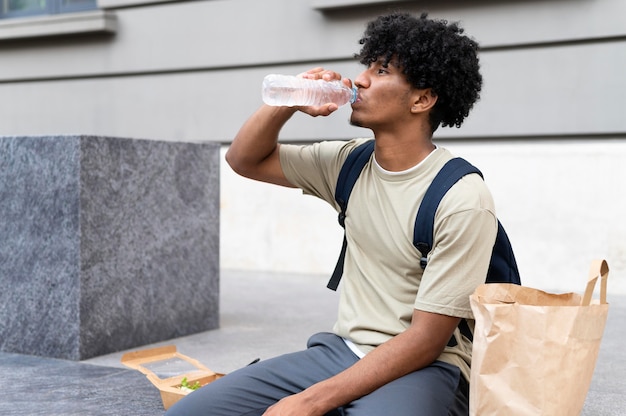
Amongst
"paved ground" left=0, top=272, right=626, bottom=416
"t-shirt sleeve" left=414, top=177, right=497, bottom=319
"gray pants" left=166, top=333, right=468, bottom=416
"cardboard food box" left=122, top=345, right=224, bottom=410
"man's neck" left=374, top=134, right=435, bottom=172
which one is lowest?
"paved ground" left=0, top=272, right=626, bottom=416

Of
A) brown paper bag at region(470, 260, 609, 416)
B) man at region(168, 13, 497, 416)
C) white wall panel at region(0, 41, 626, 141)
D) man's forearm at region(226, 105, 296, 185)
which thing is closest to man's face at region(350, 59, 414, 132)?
man at region(168, 13, 497, 416)

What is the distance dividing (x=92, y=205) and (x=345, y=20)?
11.8ft

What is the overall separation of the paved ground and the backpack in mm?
1051

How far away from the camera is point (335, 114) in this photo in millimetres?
7520


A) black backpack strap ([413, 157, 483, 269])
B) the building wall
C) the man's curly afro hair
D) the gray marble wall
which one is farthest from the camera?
the building wall

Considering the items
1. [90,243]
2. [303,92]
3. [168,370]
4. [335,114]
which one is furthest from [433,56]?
[335,114]

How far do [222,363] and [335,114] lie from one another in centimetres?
355

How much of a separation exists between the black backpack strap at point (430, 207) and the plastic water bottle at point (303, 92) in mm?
396

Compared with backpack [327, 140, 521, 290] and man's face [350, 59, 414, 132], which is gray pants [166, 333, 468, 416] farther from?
man's face [350, 59, 414, 132]

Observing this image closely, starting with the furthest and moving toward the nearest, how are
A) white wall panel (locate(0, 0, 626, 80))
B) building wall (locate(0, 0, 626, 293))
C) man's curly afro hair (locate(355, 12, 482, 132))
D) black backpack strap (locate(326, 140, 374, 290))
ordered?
1. white wall panel (locate(0, 0, 626, 80))
2. building wall (locate(0, 0, 626, 293))
3. black backpack strap (locate(326, 140, 374, 290))
4. man's curly afro hair (locate(355, 12, 482, 132))

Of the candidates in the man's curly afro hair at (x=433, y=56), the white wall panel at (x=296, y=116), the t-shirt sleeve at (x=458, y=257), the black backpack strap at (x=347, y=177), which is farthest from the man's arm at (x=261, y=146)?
the white wall panel at (x=296, y=116)

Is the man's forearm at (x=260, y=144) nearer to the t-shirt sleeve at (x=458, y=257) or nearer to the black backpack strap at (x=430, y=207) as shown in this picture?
the black backpack strap at (x=430, y=207)

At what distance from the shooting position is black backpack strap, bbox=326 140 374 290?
291 cm

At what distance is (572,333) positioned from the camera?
221 centimetres
